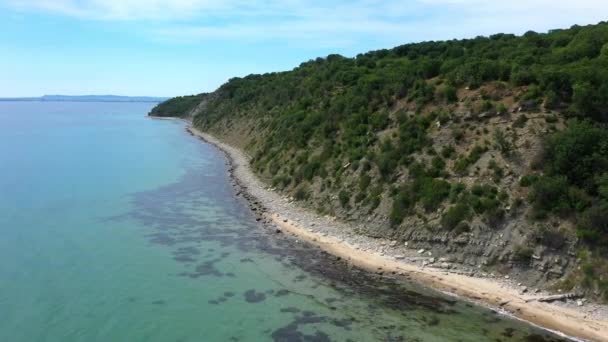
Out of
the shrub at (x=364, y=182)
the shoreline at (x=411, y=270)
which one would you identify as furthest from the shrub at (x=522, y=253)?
the shrub at (x=364, y=182)

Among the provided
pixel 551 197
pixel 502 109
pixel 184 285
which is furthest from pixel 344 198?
pixel 184 285

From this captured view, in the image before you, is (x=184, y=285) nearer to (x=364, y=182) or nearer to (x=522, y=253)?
(x=364, y=182)

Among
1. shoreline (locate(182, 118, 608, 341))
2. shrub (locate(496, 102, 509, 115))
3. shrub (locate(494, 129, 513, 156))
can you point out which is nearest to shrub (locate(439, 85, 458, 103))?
shrub (locate(496, 102, 509, 115))

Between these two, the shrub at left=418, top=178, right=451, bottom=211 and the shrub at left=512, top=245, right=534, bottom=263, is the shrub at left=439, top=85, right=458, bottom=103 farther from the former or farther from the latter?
the shrub at left=512, top=245, right=534, bottom=263

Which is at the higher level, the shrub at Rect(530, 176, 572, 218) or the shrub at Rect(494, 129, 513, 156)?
the shrub at Rect(494, 129, 513, 156)

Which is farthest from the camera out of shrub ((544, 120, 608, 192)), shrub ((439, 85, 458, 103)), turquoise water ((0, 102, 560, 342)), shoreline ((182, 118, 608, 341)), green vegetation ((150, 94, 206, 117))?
green vegetation ((150, 94, 206, 117))

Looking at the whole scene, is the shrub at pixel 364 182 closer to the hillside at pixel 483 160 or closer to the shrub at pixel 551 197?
the hillside at pixel 483 160
